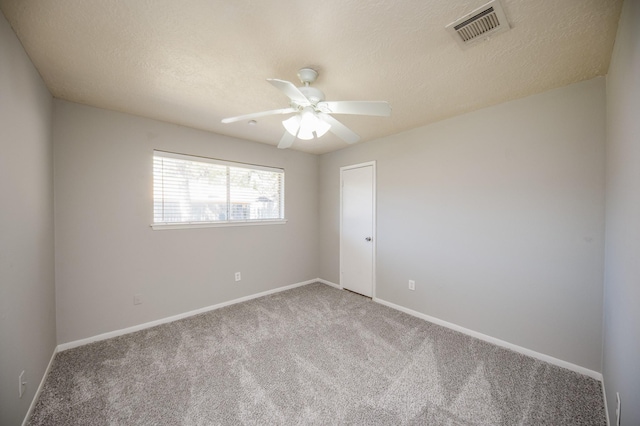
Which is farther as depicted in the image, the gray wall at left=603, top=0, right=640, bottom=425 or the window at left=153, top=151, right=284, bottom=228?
the window at left=153, top=151, right=284, bottom=228

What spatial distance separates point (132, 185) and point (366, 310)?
322cm

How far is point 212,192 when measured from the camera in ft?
10.8

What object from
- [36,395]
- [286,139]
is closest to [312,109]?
[286,139]

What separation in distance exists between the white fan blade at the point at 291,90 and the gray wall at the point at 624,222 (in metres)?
1.59

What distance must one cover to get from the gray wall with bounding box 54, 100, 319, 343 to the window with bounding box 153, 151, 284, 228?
0.34 feet

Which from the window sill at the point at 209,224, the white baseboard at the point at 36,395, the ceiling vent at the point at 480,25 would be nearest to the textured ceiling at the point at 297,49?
the ceiling vent at the point at 480,25

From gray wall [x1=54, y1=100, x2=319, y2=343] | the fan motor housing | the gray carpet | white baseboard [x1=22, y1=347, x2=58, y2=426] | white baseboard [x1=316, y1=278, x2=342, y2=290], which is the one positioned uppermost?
the fan motor housing

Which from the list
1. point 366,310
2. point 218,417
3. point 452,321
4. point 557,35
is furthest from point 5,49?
point 452,321

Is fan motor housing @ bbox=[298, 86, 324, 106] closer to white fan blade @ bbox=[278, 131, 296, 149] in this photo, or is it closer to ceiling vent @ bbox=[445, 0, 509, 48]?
white fan blade @ bbox=[278, 131, 296, 149]

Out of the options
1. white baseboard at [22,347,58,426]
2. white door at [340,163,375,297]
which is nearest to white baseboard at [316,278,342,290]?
white door at [340,163,375,297]

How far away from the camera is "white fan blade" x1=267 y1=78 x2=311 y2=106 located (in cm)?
133

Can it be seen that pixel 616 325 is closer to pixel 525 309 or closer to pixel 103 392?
pixel 525 309

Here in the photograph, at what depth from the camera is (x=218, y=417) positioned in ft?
5.12

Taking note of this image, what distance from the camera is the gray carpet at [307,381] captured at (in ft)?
5.17
